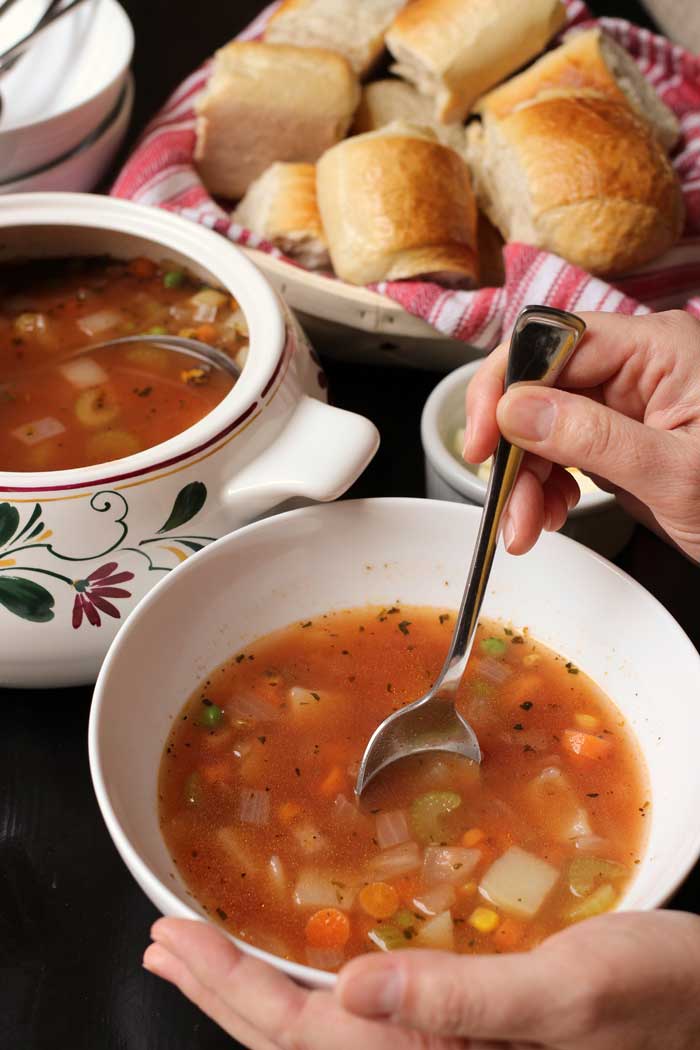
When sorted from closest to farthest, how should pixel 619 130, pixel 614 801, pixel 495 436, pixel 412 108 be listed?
pixel 614 801 < pixel 495 436 < pixel 619 130 < pixel 412 108

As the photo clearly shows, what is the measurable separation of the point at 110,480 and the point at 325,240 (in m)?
0.86

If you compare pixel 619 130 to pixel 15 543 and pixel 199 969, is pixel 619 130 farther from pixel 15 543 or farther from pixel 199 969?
pixel 199 969

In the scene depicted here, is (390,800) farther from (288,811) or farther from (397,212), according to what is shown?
(397,212)

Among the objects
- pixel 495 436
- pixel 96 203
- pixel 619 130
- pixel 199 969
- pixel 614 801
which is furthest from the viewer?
pixel 619 130

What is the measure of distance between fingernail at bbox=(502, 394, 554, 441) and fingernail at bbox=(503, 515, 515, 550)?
0.16 metres

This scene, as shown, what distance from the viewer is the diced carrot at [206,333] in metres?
1.74

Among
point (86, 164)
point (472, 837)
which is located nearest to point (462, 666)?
point (472, 837)

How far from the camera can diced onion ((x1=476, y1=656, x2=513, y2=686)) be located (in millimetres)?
1479

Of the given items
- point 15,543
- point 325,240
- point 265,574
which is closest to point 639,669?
point 265,574

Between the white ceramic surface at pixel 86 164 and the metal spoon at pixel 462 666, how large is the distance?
1209 mm

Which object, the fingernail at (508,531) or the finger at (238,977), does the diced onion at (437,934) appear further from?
the fingernail at (508,531)

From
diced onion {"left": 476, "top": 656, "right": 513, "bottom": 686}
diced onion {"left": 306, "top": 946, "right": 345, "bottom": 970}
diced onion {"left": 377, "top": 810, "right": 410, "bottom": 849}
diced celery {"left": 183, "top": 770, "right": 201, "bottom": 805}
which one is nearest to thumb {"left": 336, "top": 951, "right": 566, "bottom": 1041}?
diced onion {"left": 306, "top": 946, "right": 345, "bottom": 970}

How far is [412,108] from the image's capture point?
2268mm

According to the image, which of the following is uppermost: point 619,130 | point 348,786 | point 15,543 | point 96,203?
point 619,130
